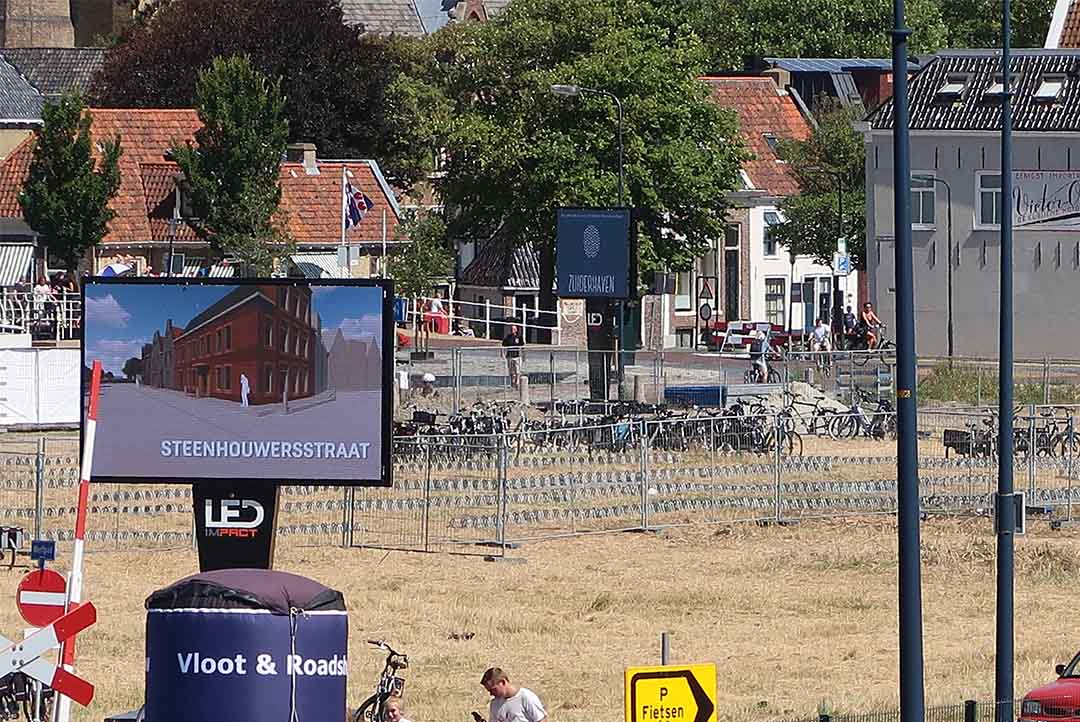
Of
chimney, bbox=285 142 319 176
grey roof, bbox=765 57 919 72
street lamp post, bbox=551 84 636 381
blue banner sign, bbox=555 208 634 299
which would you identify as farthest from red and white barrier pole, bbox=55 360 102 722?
grey roof, bbox=765 57 919 72

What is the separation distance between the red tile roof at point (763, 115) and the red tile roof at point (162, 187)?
16.3 metres

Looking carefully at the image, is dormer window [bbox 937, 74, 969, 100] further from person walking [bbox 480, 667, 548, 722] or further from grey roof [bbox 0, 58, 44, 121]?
person walking [bbox 480, 667, 548, 722]

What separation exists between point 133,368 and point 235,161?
5238 cm

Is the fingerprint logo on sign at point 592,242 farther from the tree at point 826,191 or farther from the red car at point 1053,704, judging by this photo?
the red car at point 1053,704

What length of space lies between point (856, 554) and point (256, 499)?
1325 centimetres

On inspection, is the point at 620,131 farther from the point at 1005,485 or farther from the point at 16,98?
the point at 16,98

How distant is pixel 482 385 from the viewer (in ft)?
165

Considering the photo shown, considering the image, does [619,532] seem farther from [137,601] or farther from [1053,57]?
[1053,57]

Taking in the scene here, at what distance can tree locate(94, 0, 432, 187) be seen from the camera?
89.2 metres

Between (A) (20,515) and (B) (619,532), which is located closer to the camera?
(A) (20,515)

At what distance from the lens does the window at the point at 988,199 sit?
63625 millimetres

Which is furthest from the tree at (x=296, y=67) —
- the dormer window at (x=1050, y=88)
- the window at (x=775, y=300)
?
the dormer window at (x=1050, y=88)

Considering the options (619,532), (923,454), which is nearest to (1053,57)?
(923,454)

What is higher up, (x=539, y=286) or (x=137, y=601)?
(x=539, y=286)
